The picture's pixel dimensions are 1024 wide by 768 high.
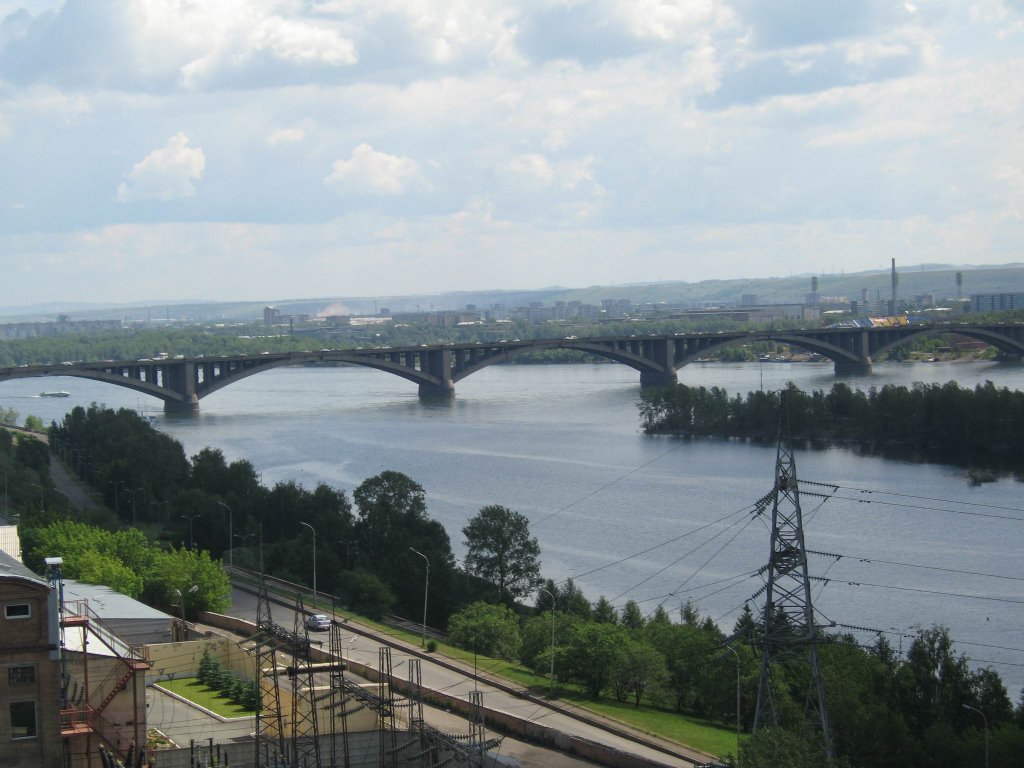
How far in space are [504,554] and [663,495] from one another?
10.3 m

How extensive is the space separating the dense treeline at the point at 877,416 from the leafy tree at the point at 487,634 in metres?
22.0

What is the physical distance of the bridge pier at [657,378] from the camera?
67625 millimetres

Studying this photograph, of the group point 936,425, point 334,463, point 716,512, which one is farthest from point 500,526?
point 936,425

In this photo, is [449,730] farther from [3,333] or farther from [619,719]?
[3,333]

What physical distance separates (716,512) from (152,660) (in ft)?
57.8

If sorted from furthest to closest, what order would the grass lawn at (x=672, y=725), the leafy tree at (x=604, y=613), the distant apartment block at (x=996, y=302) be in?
the distant apartment block at (x=996, y=302)
the leafy tree at (x=604, y=613)
the grass lawn at (x=672, y=725)

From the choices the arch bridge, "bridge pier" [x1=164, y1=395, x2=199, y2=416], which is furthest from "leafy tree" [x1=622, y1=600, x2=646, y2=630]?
"bridge pier" [x1=164, y1=395, x2=199, y2=416]

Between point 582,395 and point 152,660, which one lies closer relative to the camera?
point 152,660

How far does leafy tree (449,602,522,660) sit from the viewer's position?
19344mm

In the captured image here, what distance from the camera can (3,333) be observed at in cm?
19762

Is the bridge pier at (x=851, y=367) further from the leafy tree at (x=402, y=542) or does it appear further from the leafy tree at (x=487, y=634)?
the leafy tree at (x=487, y=634)

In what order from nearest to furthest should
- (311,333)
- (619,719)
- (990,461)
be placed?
(619,719), (990,461), (311,333)

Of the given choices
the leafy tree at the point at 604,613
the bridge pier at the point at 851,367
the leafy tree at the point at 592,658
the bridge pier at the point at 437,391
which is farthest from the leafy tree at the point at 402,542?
the bridge pier at the point at 851,367

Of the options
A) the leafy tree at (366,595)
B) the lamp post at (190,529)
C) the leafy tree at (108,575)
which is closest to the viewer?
the leafy tree at (108,575)
